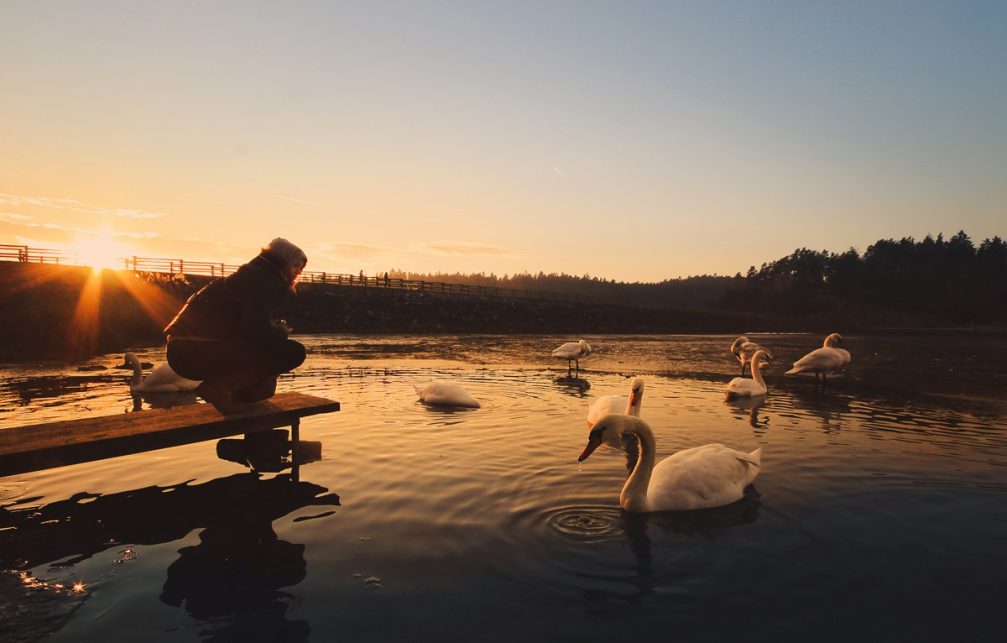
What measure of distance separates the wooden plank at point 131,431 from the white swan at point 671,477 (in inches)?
151

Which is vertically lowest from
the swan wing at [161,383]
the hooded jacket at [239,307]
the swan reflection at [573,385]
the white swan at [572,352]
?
the swan reflection at [573,385]

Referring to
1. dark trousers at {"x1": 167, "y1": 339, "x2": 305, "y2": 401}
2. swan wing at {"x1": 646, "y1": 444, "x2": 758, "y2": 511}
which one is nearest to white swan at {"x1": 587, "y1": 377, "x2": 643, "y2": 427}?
swan wing at {"x1": 646, "y1": 444, "x2": 758, "y2": 511}

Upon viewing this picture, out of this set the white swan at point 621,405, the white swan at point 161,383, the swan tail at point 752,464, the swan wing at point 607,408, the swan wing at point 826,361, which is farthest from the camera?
the swan wing at point 826,361

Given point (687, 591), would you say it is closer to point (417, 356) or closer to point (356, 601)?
point (356, 601)

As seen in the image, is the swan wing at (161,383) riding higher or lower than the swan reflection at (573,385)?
higher

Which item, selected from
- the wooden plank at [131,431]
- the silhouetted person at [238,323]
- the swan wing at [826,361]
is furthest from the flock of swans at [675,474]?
the swan wing at [826,361]

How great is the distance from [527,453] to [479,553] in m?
3.41

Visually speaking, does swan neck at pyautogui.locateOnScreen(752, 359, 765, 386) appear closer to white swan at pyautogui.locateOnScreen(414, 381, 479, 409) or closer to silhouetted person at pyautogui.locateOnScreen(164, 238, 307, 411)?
white swan at pyautogui.locateOnScreen(414, 381, 479, 409)

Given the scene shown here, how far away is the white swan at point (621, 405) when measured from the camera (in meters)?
9.84

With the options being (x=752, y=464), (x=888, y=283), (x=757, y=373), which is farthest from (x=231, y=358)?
(x=888, y=283)

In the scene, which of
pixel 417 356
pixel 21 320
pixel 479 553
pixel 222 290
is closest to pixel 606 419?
pixel 479 553

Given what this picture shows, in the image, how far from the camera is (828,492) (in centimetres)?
671

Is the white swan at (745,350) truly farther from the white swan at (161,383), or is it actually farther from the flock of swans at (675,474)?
the white swan at (161,383)

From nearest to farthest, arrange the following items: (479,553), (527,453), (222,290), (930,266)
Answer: (479,553) < (222,290) < (527,453) < (930,266)
